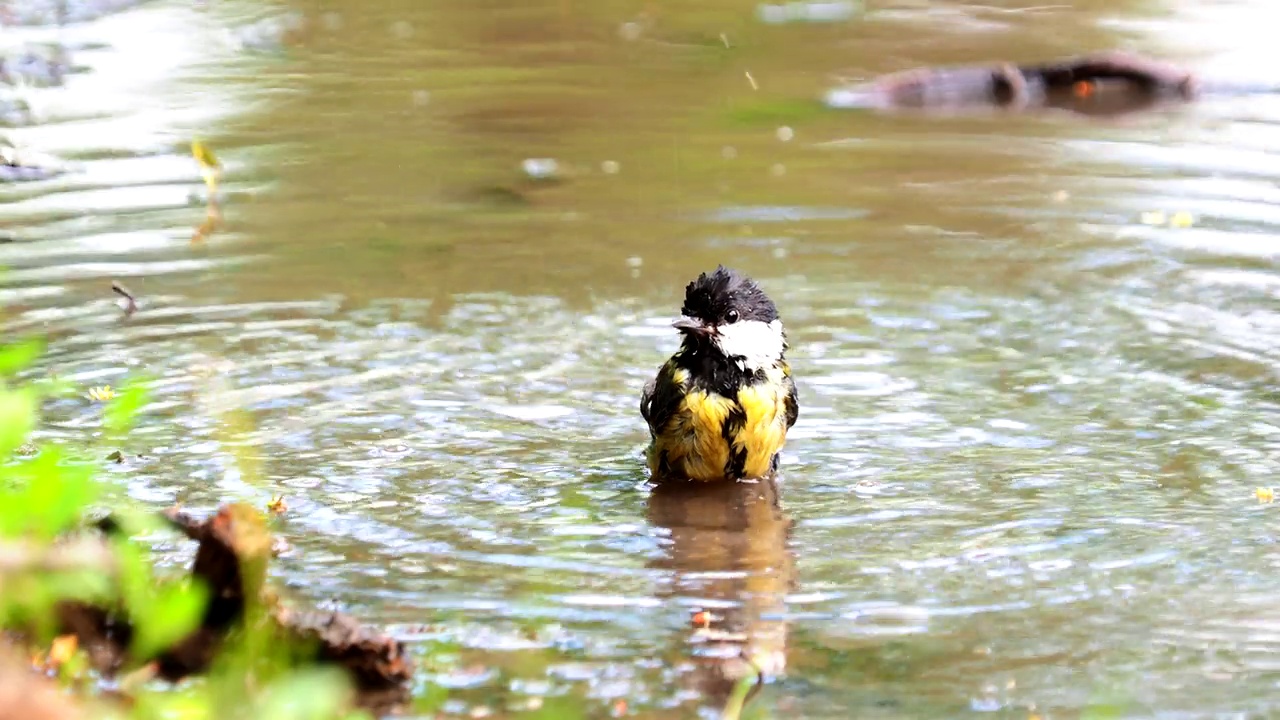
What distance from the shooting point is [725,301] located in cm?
671

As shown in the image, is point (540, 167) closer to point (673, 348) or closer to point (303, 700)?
point (673, 348)

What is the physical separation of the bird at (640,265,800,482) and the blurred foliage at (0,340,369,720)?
2.22m

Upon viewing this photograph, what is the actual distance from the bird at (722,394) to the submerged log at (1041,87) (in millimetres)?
6143

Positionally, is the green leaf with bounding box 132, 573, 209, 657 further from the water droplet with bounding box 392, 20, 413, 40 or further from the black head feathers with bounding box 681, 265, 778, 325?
the water droplet with bounding box 392, 20, 413, 40

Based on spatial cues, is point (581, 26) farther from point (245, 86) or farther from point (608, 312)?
point (608, 312)

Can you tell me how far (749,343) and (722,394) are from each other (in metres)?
0.21

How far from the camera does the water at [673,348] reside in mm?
5020

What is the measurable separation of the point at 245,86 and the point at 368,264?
4.64 m

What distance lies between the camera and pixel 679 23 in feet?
51.5

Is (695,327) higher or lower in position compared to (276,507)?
→ higher

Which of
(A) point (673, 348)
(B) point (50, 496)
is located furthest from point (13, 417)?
(A) point (673, 348)

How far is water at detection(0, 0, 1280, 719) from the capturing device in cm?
502

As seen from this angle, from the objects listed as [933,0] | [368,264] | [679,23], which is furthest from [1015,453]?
[933,0]

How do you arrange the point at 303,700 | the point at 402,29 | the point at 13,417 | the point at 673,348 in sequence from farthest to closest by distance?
the point at 402,29 < the point at 673,348 < the point at 13,417 < the point at 303,700
